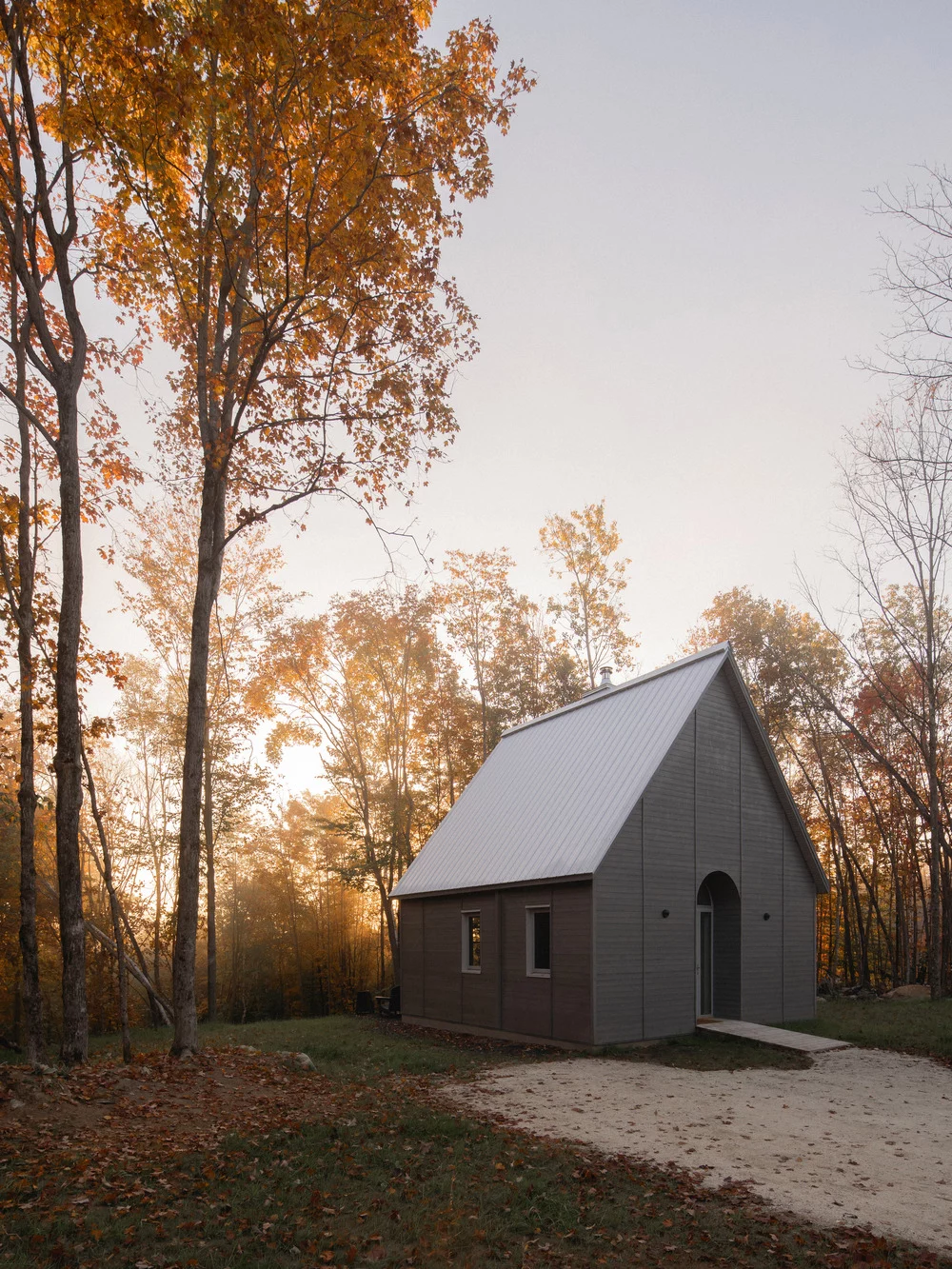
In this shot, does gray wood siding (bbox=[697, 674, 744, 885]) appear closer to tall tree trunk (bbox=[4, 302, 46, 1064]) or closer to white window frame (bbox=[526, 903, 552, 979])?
white window frame (bbox=[526, 903, 552, 979])

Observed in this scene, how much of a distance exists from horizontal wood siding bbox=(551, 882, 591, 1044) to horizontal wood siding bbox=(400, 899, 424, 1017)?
590 centimetres

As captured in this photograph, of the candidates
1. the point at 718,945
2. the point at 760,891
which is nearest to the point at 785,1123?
the point at 718,945

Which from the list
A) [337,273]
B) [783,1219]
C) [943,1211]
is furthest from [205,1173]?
[337,273]

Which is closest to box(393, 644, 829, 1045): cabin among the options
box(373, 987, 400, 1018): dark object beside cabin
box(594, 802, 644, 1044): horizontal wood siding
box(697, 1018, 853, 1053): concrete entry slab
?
box(594, 802, 644, 1044): horizontal wood siding

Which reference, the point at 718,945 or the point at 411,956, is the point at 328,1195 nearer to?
the point at 718,945

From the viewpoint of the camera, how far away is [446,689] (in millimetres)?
31922

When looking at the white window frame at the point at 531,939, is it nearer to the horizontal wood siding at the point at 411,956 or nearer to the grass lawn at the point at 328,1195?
the horizontal wood siding at the point at 411,956

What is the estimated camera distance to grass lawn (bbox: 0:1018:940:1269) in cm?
555

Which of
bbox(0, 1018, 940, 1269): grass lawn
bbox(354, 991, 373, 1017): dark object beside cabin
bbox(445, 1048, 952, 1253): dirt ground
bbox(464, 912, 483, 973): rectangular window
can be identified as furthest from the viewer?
bbox(354, 991, 373, 1017): dark object beside cabin

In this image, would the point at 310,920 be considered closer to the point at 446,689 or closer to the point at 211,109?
the point at 446,689

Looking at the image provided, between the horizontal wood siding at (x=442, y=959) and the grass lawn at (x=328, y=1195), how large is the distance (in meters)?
9.00

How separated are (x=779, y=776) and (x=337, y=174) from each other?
1385 cm

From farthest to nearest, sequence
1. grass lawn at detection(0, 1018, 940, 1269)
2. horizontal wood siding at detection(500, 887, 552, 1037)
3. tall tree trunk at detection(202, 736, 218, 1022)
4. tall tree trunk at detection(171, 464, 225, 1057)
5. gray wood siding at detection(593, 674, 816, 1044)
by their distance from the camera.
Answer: tall tree trunk at detection(202, 736, 218, 1022), horizontal wood siding at detection(500, 887, 552, 1037), gray wood siding at detection(593, 674, 816, 1044), tall tree trunk at detection(171, 464, 225, 1057), grass lawn at detection(0, 1018, 940, 1269)

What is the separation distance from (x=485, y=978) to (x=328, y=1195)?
37.6ft
